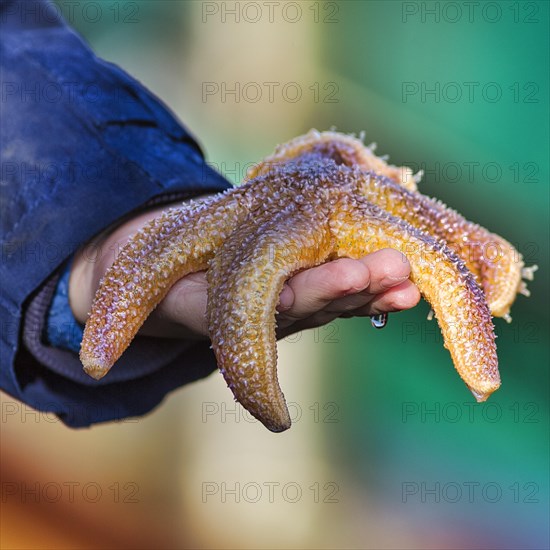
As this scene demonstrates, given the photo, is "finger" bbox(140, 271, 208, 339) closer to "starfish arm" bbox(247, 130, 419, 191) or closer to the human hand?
the human hand

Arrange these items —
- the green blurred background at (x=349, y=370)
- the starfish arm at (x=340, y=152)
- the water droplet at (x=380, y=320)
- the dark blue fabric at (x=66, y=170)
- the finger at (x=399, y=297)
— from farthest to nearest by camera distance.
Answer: the green blurred background at (x=349, y=370) < the starfish arm at (x=340, y=152) < the dark blue fabric at (x=66, y=170) < the water droplet at (x=380, y=320) < the finger at (x=399, y=297)

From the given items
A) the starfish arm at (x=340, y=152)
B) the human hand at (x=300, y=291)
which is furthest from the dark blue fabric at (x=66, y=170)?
the starfish arm at (x=340, y=152)

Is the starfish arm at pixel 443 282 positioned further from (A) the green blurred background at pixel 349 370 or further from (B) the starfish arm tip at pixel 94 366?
(A) the green blurred background at pixel 349 370

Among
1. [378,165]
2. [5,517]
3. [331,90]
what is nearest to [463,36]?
[331,90]

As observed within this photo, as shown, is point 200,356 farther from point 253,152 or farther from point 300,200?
point 253,152

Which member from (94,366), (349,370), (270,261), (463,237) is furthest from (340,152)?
(349,370)

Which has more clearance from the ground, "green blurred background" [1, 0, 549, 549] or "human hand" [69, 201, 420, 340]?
"human hand" [69, 201, 420, 340]

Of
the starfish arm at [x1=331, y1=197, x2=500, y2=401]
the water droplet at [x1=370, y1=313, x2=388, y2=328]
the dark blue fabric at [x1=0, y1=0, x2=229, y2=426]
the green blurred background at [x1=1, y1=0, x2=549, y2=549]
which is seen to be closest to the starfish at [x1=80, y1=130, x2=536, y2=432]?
the starfish arm at [x1=331, y1=197, x2=500, y2=401]
